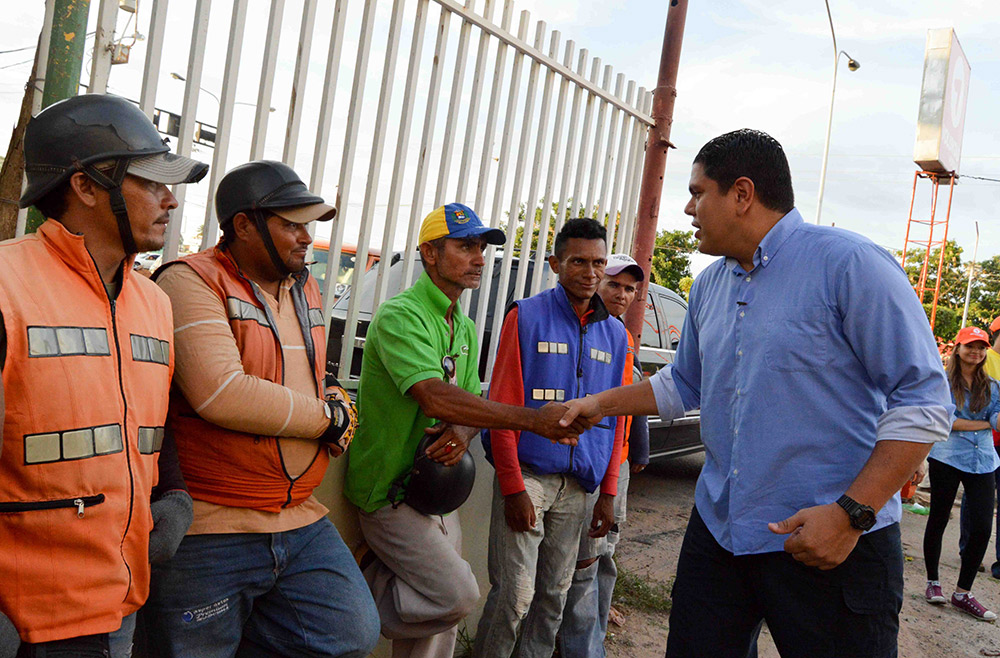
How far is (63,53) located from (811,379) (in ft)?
8.26

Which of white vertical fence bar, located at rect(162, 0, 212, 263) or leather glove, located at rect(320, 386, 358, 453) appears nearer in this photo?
leather glove, located at rect(320, 386, 358, 453)

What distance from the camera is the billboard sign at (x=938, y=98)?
2416cm

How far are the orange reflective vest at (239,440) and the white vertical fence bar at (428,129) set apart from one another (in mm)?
1267

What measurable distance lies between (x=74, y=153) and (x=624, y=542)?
5.61 meters

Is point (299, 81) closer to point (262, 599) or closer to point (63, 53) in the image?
point (63, 53)

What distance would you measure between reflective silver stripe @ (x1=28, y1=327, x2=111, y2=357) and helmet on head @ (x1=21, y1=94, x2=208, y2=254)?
0.91ft

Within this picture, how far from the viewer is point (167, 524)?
2.08m

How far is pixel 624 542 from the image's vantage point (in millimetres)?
6547

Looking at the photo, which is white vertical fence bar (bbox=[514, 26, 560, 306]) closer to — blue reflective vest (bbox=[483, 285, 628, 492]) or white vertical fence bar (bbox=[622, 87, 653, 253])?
blue reflective vest (bbox=[483, 285, 628, 492])

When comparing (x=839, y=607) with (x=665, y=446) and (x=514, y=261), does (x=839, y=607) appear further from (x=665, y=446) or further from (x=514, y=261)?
(x=665, y=446)

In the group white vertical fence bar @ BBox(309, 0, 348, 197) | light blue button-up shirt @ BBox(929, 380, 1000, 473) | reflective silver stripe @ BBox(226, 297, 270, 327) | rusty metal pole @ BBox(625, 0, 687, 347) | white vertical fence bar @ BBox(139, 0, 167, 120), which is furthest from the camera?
A: light blue button-up shirt @ BBox(929, 380, 1000, 473)

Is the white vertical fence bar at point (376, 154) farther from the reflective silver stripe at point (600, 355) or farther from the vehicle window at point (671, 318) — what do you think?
the vehicle window at point (671, 318)

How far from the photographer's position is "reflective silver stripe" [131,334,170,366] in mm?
2010

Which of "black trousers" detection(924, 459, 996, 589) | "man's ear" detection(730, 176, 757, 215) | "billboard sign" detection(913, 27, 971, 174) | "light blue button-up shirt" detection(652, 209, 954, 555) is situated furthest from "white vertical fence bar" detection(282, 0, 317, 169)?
"billboard sign" detection(913, 27, 971, 174)
